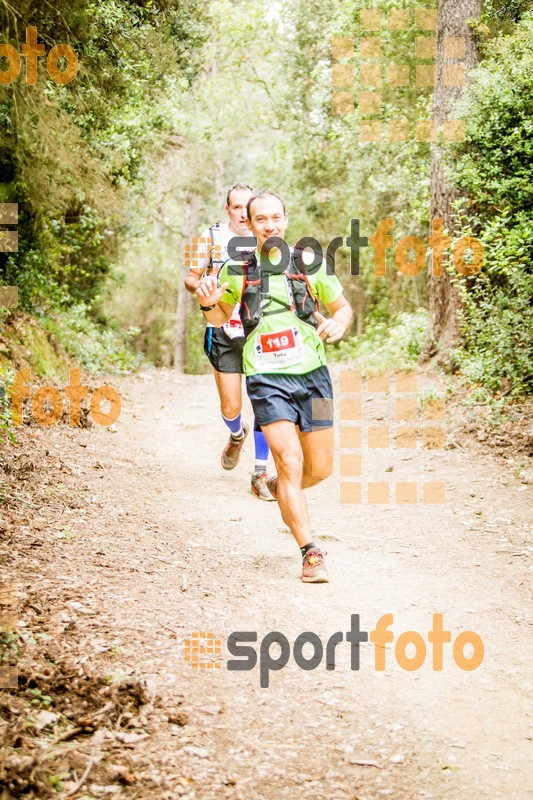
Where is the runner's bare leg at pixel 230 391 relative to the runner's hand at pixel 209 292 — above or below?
below

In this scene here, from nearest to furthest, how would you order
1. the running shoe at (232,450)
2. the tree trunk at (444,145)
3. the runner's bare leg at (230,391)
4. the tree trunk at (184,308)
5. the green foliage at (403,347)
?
the runner's bare leg at (230,391)
the running shoe at (232,450)
the tree trunk at (444,145)
the green foliage at (403,347)
the tree trunk at (184,308)

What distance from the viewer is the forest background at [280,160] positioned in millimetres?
8594

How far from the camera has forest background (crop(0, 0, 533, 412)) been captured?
8594 mm

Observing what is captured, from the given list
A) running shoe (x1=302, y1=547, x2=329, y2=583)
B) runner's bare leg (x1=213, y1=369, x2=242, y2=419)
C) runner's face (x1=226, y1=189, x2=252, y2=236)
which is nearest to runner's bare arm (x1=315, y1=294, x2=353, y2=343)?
running shoe (x1=302, y1=547, x2=329, y2=583)

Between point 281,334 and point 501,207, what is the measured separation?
6.29 metres

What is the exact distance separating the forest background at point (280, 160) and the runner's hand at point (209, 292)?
358 centimetres

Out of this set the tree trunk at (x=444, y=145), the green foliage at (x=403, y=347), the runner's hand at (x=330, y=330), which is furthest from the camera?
the green foliage at (x=403, y=347)

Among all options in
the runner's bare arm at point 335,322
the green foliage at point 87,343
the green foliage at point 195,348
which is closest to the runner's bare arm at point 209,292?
the runner's bare arm at point 335,322

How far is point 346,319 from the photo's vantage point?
473cm

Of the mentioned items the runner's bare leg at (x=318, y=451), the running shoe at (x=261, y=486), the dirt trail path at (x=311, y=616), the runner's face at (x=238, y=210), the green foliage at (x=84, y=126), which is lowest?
the dirt trail path at (x=311, y=616)

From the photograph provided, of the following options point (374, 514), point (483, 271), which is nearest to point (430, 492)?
point (374, 514)

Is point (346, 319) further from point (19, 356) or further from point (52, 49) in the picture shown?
point (19, 356)

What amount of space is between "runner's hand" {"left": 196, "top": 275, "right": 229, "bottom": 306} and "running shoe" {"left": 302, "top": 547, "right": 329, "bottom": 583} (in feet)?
5.27

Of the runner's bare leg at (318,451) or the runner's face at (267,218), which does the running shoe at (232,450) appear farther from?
the runner's face at (267,218)
